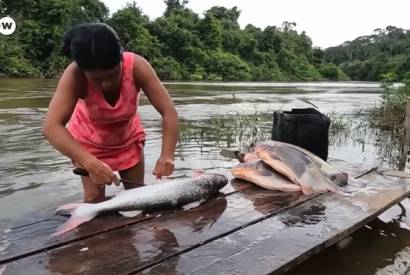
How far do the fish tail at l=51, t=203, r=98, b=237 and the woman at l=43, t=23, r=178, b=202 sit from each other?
0.17 m

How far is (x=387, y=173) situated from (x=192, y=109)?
36.5 feet

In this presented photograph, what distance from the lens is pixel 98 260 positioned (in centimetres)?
249

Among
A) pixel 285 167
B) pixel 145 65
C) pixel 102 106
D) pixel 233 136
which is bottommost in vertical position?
pixel 233 136

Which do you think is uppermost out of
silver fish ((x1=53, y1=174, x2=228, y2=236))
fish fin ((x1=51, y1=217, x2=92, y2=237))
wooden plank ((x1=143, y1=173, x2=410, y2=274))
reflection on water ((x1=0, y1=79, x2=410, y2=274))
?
silver fish ((x1=53, y1=174, x2=228, y2=236))

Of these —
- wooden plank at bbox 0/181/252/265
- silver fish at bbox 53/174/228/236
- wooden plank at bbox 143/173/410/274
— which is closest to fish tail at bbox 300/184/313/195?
wooden plank at bbox 143/173/410/274

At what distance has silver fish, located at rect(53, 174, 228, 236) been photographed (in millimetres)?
3037

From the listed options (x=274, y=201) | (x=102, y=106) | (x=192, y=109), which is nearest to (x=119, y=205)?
(x=102, y=106)

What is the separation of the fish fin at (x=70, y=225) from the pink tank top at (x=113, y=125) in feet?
2.14

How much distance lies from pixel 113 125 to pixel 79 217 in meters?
0.72

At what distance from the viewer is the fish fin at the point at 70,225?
284cm

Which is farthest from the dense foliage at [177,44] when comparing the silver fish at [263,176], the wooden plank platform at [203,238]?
the wooden plank platform at [203,238]

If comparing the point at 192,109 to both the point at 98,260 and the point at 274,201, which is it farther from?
the point at 98,260

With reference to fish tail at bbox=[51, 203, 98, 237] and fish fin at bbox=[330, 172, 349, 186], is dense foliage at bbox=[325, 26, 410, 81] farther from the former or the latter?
fish tail at bbox=[51, 203, 98, 237]

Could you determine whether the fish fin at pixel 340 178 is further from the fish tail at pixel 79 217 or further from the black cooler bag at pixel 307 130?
the fish tail at pixel 79 217
